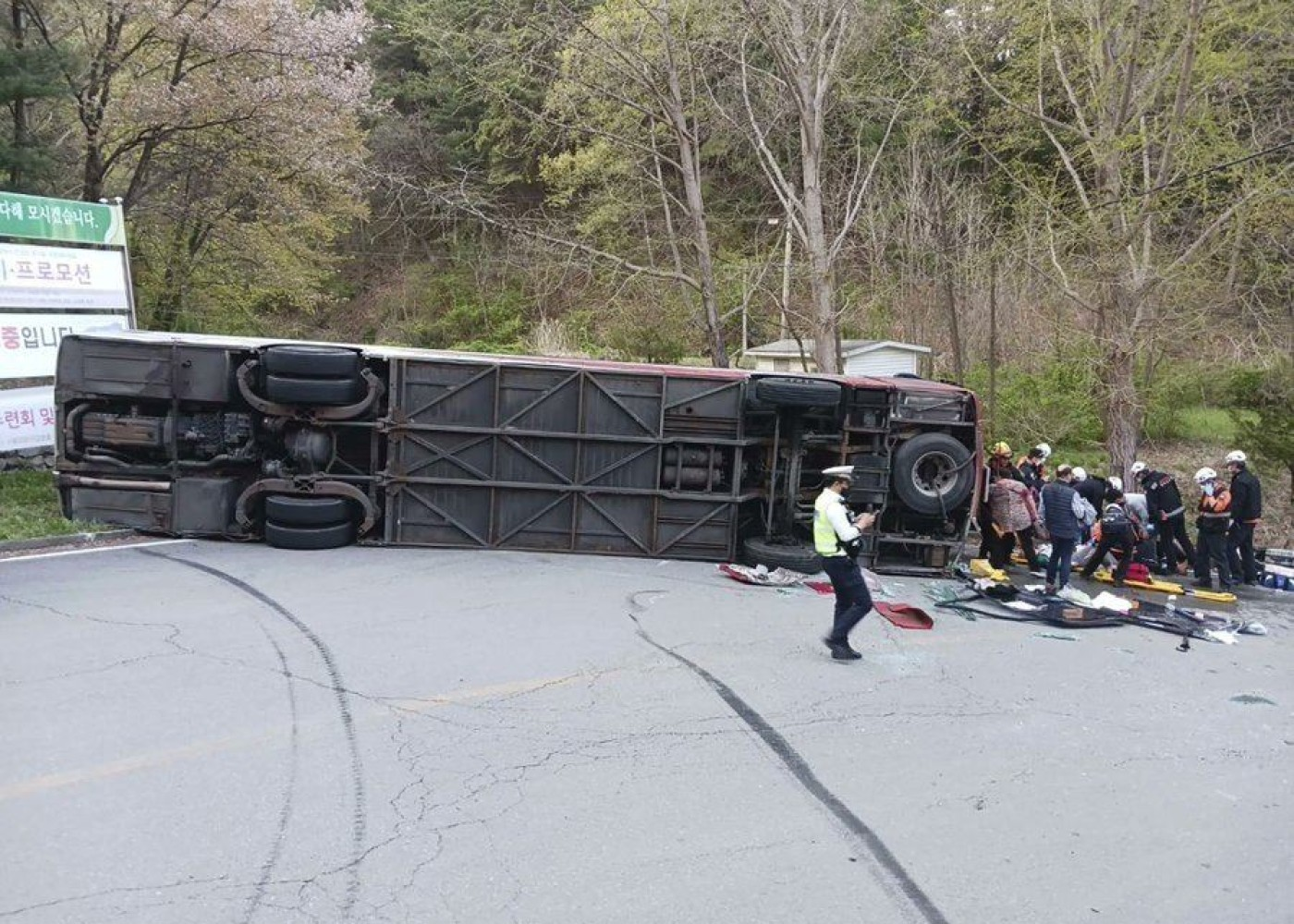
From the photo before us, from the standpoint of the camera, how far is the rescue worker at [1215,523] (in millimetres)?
12914

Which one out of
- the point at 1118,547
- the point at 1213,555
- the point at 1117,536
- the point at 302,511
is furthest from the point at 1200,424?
the point at 302,511

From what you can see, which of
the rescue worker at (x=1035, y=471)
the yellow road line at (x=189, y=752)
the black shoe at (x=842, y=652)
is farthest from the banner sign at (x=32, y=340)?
the rescue worker at (x=1035, y=471)

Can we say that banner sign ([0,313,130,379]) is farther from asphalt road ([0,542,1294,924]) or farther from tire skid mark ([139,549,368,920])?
tire skid mark ([139,549,368,920])

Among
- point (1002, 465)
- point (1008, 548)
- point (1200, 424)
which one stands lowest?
point (1008, 548)

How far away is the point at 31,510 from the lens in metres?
12.0

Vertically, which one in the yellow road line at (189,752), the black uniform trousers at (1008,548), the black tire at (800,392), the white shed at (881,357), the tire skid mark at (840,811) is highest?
the white shed at (881,357)

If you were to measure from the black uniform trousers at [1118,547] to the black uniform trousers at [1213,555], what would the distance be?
98cm

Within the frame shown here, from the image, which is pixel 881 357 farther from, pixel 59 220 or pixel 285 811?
pixel 285 811

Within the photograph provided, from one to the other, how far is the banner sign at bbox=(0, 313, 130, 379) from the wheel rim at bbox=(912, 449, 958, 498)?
10.8m

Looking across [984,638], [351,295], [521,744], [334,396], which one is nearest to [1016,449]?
[984,638]

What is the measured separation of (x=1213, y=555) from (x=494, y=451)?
10.0 meters

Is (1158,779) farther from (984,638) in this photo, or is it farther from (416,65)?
(416,65)

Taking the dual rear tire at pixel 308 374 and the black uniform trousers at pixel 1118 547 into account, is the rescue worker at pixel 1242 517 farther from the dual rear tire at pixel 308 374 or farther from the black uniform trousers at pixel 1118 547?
the dual rear tire at pixel 308 374

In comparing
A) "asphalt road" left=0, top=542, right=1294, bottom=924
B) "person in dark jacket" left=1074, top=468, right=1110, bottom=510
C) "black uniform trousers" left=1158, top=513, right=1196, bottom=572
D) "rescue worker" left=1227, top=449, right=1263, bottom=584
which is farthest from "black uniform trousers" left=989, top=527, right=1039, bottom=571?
"asphalt road" left=0, top=542, right=1294, bottom=924
